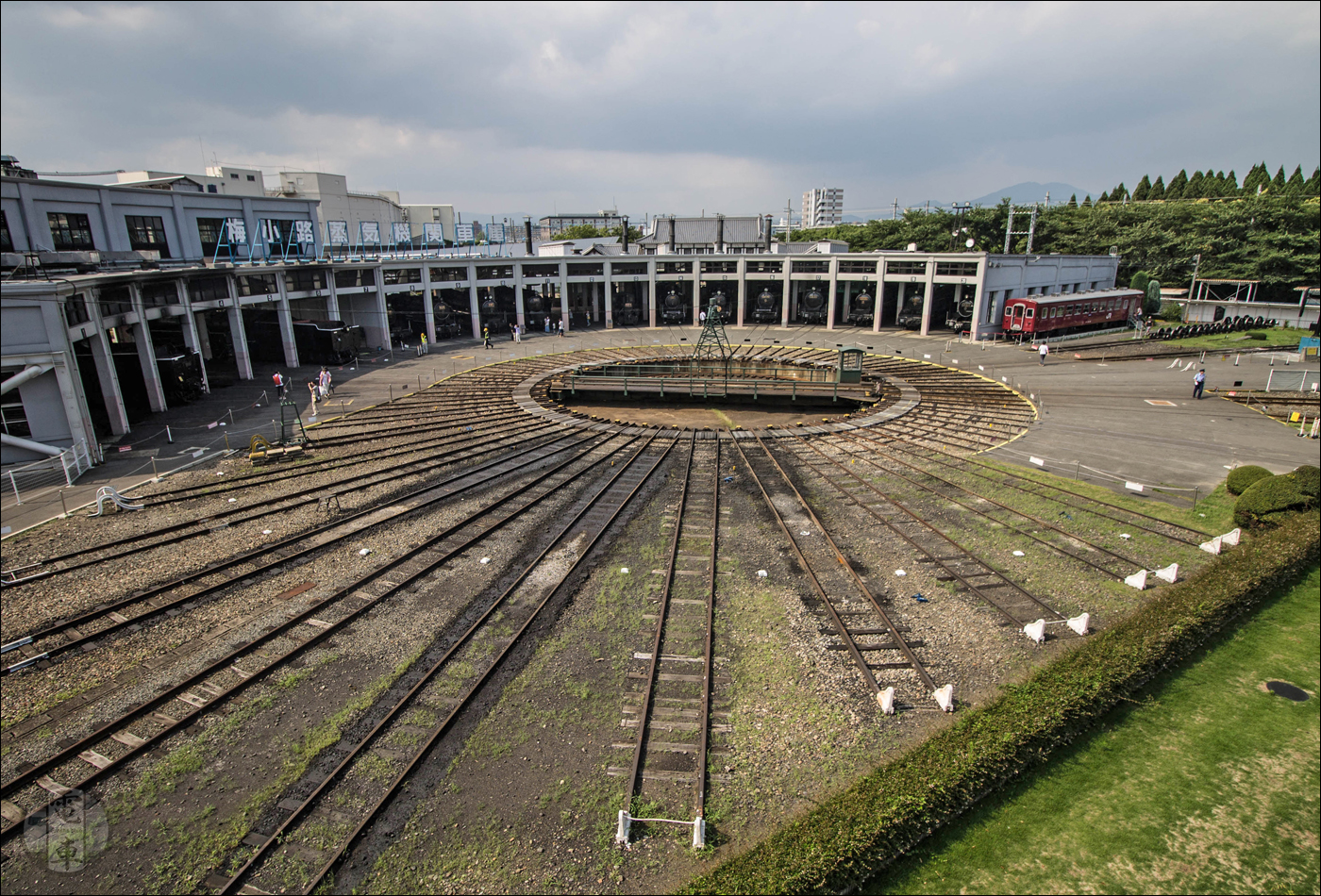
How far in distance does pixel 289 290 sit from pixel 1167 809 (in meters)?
57.3

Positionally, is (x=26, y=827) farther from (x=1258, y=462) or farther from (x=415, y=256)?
(x=415, y=256)

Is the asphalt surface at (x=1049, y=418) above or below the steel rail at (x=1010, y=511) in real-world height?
above

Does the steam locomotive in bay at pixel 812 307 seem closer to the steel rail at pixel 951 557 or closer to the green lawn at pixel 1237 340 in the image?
the green lawn at pixel 1237 340

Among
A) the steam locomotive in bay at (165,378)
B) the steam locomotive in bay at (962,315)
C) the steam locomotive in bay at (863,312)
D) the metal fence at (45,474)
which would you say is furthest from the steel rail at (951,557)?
the steam locomotive in bay at (863,312)

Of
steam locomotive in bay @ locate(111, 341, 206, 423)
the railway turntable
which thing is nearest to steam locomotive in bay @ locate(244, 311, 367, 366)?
steam locomotive in bay @ locate(111, 341, 206, 423)

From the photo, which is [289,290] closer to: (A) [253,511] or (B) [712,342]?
(B) [712,342]

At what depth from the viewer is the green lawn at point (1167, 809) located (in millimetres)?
8570

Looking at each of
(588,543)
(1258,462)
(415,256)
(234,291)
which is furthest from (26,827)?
(415,256)

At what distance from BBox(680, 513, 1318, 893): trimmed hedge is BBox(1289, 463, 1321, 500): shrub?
105 inches

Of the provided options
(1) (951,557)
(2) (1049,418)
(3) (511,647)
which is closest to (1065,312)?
(2) (1049,418)

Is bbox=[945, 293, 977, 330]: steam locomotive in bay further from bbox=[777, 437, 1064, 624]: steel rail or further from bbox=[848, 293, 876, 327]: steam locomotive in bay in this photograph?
bbox=[777, 437, 1064, 624]: steel rail

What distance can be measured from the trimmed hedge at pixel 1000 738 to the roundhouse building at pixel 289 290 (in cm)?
3227

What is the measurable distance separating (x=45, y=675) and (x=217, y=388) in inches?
1363

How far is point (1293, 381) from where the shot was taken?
121 ft
